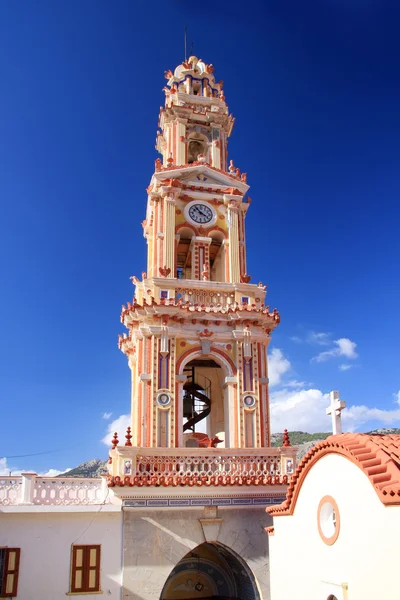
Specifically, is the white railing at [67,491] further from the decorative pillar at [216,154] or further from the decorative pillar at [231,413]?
the decorative pillar at [216,154]

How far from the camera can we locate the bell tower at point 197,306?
56.7ft

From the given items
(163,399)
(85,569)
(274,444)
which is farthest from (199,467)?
(274,444)

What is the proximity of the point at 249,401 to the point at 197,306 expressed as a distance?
11.3 feet

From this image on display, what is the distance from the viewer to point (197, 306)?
59.9 feet

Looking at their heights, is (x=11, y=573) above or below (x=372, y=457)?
below

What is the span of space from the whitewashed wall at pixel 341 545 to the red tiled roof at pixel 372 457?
14 centimetres

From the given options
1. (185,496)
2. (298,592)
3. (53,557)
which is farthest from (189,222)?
(298,592)

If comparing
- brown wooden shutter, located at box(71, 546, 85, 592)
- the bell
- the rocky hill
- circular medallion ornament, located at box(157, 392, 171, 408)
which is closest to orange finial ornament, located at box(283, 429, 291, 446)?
circular medallion ornament, located at box(157, 392, 171, 408)

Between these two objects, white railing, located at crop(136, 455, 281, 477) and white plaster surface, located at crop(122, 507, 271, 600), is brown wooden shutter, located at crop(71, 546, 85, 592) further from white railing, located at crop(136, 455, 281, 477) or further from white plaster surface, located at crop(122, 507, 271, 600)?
white railing, located at crop(136, 455, 281, 477)

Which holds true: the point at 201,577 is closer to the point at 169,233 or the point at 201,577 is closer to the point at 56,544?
the point at 56,544

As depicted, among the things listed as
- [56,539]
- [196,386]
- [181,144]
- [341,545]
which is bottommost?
[56,539]

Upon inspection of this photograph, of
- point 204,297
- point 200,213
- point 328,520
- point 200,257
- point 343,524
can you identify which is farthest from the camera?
point 200,213

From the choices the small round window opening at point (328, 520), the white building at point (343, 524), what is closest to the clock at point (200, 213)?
the white building at point (343, 524)

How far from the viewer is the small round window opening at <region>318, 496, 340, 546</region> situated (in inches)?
357
